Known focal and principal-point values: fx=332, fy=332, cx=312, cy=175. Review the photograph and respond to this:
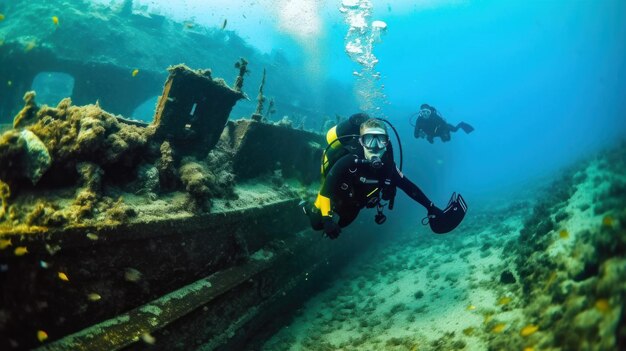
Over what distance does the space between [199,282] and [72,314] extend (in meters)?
2.02

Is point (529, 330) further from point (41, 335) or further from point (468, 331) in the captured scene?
point (41, 335)

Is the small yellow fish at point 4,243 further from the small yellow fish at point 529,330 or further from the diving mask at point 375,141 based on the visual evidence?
the small yellow fish at point 529,330

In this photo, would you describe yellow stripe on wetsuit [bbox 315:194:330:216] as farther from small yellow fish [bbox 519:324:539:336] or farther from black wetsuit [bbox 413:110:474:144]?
black wetsuit [bbox 413:110:474:144]

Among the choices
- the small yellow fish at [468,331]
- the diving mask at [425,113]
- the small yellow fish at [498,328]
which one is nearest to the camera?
the small yellow fish at [498,328]

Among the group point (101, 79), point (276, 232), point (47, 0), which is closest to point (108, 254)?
point (276, 232)

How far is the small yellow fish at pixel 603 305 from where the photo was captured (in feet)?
10.6

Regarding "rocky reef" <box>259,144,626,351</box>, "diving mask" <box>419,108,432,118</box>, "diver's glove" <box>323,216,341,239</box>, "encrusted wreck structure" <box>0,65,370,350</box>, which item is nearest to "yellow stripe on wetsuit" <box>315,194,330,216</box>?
"diver's glove" <box>323,216,341,239</box>

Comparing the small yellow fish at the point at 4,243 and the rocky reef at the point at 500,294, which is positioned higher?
the rocky reef at the point at 500,294

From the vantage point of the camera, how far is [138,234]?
483 cm

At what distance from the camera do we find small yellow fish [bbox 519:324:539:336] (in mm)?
4377

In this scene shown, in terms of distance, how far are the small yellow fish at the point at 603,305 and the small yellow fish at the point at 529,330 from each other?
1.08 metres

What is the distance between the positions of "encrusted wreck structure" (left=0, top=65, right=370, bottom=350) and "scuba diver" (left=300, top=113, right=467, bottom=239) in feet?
7.03

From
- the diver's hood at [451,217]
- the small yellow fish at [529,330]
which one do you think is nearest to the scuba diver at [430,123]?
the diver's hood at [451,217]

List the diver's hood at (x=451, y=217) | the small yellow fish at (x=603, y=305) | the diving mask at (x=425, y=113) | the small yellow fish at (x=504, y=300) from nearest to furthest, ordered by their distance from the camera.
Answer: the small yellow fish at (x=603, y=305), the small yellow fish at (x=504, y=300), the diver's hood at (x=451, y=217), the diving mask at (x=425, y=113)
